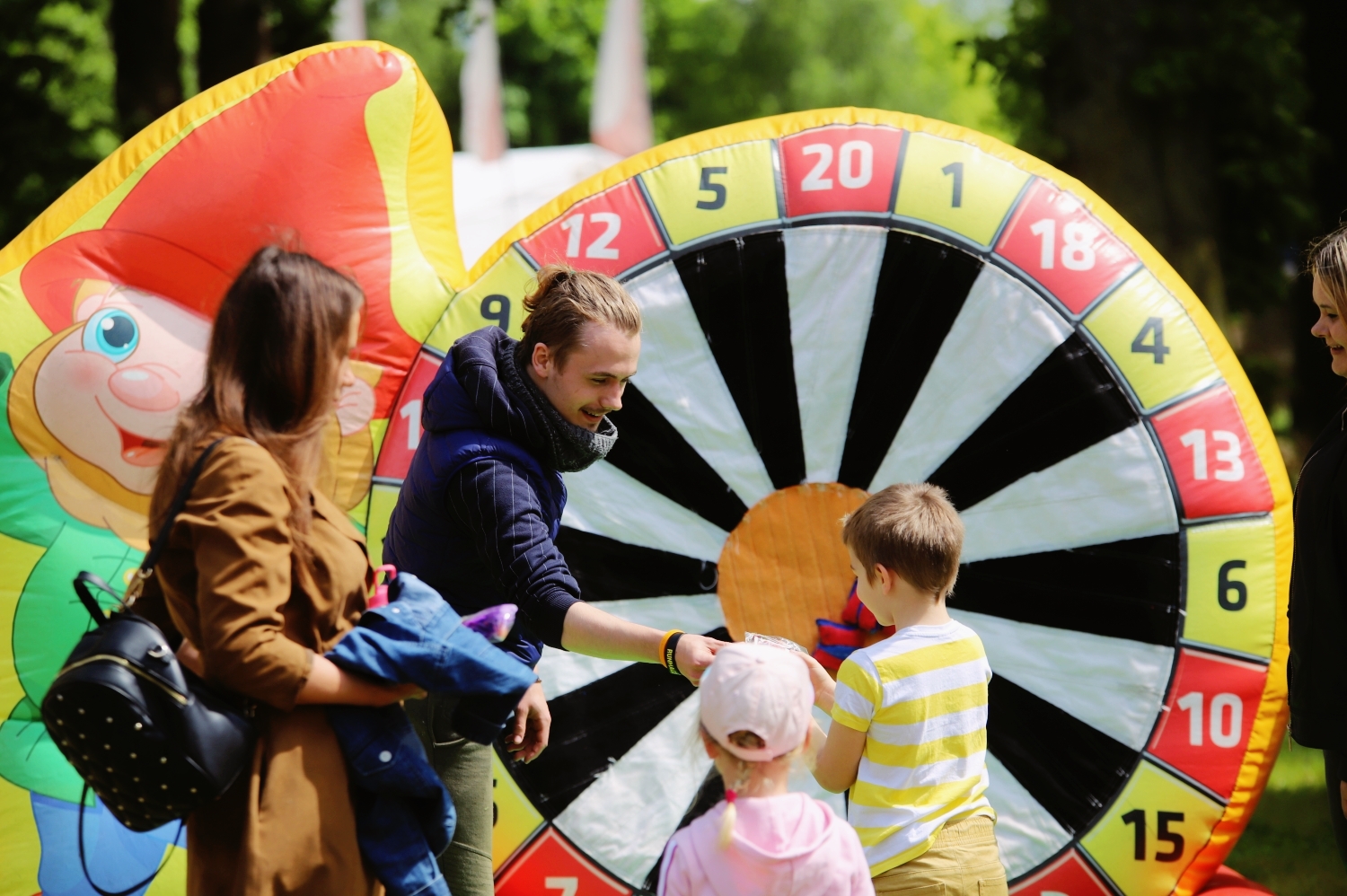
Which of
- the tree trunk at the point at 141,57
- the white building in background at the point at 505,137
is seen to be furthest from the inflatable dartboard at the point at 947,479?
the tree trunk at the point at 141,57

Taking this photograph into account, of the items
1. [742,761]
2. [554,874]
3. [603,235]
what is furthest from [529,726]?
[603,235]

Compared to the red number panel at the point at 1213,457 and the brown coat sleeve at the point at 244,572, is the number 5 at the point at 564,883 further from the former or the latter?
the red number panel at the point at 1213,457

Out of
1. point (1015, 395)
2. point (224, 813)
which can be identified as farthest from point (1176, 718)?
point (224, 813)

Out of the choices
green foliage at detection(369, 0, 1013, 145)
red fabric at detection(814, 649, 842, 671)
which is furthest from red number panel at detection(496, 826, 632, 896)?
green foliage at detection(369, 0, 1013, 145)

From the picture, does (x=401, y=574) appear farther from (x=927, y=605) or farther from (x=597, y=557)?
(x=597, y=557)

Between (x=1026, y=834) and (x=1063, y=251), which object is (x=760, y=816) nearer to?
(x=1026, y=834)

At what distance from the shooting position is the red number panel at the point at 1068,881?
341 centimetres

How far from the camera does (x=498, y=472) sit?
8.05ft

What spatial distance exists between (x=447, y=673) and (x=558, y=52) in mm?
26290

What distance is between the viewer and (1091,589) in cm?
347

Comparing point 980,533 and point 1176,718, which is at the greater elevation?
point 980,533

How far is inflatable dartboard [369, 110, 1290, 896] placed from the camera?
3.42 m

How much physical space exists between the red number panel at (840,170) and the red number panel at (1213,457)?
1.02 m

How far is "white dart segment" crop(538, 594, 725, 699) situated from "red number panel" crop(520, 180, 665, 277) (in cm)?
95
